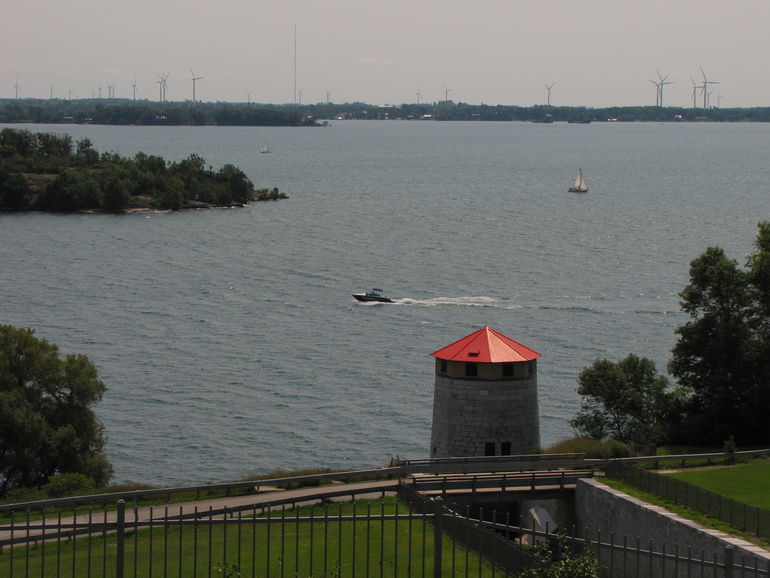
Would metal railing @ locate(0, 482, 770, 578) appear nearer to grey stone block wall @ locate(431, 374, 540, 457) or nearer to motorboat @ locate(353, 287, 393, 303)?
grey stone block wall @ locate(431, 374, 540, 457)

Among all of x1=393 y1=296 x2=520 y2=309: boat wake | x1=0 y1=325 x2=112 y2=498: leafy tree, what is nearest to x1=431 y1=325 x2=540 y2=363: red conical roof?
x1=0 y1=325 x2=112 y2=498: leafy tree

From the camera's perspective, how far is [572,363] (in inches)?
2916

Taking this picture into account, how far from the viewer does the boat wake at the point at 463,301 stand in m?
93.1

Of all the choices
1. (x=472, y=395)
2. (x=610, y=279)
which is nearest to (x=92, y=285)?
(x=610, y=279)

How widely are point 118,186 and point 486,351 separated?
13535cm

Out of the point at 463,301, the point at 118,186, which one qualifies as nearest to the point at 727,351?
the point at 463,301

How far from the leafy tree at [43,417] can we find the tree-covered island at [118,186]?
411 ft

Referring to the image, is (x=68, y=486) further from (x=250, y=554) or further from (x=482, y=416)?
(x=250, y=554)

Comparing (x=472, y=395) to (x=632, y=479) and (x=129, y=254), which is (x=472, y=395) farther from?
(x=129, y=254)

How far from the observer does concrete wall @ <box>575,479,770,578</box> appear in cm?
2808

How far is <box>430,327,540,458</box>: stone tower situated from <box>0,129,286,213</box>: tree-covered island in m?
133

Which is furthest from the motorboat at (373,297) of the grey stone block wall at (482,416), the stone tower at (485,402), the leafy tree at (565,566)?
the leafy tree at (565,566)

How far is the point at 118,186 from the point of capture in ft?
563

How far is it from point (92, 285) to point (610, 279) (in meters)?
44.2
